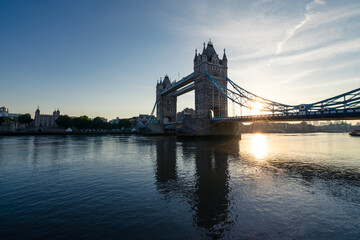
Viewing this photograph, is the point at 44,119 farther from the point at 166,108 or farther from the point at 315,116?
the point at 315,116

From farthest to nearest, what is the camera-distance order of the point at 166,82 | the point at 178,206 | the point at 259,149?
the point at 166,82 → the point at 259,149 → the point at 178,206

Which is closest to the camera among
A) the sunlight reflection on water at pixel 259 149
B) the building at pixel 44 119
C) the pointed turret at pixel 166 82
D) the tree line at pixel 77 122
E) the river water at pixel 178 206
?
the river water at pixel 178 206

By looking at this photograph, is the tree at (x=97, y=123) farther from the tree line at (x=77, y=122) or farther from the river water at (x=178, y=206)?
the river water at (x=178, y=206)

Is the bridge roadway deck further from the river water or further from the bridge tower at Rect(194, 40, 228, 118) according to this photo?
the bridge tower at Rect(194, 40, 228, 118)

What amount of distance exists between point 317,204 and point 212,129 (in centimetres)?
4258

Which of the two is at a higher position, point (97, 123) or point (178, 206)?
point (97, 123)

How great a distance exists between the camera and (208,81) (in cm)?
5700

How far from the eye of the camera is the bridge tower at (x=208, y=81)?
56.0 metres

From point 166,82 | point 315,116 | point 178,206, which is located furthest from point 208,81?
point 178,206

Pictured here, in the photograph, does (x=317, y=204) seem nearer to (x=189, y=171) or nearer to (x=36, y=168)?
(x=189, y=171)

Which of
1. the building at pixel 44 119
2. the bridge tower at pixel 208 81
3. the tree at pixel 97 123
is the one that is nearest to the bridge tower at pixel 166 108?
the bridge tower at pixel 208 81

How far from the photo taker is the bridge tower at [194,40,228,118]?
56.0 m

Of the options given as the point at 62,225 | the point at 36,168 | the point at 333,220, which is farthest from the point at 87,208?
the point at 36,168

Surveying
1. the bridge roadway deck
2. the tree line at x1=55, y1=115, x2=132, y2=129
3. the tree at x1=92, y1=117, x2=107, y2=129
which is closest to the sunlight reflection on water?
the bridge roadway deck
